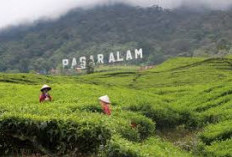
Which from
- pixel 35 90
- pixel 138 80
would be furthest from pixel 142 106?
pixel 138 80

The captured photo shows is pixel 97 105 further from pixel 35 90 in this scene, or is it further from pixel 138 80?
pixel 138 80

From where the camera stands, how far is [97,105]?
87.1 ft

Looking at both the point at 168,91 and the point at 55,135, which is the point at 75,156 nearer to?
the point at 55,135

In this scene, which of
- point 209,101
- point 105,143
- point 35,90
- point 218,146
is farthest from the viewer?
point 35,90

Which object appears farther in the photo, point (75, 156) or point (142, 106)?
point (142, 106)

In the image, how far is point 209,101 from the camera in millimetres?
33344

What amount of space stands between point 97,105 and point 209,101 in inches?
390

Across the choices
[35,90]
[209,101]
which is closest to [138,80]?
[35,90]

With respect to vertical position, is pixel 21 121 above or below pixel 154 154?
above

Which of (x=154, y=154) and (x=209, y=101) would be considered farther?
(x=209, y=101)

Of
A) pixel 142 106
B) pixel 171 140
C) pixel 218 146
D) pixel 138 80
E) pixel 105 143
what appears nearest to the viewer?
pixel 105 143

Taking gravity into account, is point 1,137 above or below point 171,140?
above

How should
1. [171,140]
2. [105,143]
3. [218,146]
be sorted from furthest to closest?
[171,140]
[218,146]
[105,143]

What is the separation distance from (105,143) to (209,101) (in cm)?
1886
